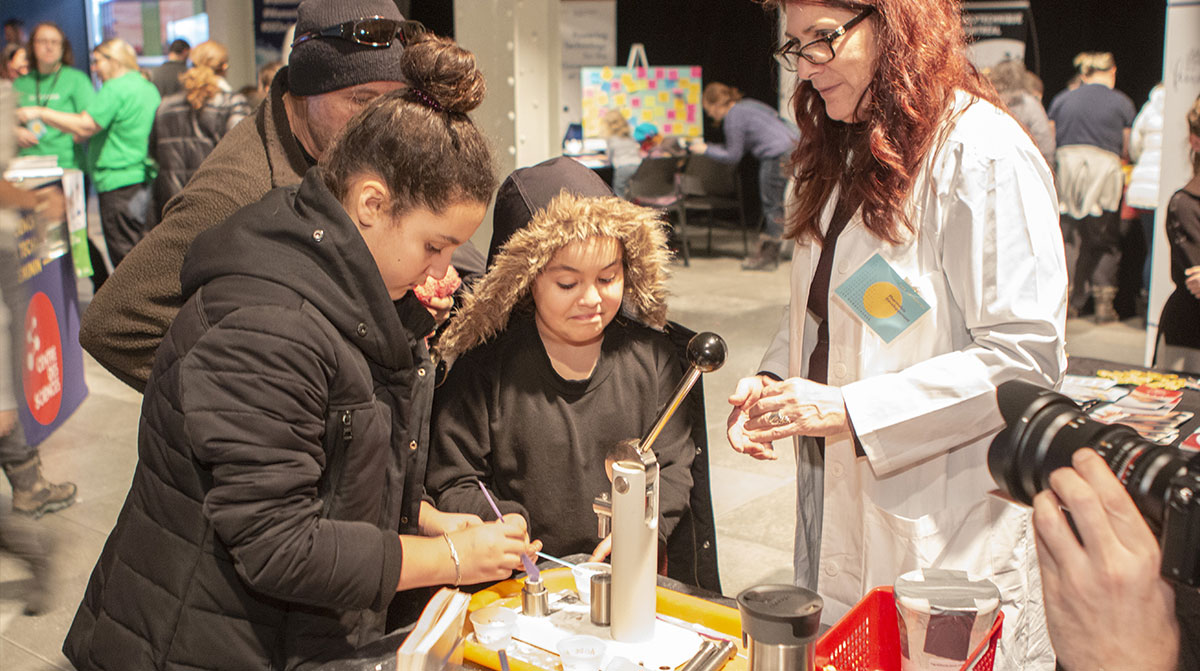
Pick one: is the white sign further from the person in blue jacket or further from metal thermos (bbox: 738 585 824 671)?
metal thermos (bbox: 738 585 824 671)

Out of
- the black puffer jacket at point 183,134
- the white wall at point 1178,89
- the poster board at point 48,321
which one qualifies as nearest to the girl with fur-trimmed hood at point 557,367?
the poster board at point 48,321

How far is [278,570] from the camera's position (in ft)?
3.79

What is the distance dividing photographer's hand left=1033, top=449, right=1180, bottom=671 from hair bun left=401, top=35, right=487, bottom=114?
847 mm

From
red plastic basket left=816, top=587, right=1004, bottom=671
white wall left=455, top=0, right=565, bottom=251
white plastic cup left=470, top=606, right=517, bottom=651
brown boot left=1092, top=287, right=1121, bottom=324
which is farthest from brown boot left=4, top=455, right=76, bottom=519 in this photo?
brown boot left=1092, top=287, right=1121, bottom=324

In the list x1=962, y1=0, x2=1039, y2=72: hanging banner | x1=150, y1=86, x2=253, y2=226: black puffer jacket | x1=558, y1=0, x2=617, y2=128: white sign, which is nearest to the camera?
x1=150, y1=86, x2=253, y2=226: black puffer jacket

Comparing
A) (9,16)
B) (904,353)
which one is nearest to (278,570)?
(904,353)

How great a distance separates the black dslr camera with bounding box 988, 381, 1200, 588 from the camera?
815 mm

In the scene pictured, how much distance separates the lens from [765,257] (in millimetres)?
8984

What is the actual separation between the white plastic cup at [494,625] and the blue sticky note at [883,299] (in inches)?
27.9

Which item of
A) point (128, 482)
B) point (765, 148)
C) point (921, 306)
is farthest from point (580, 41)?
point (921, 306)

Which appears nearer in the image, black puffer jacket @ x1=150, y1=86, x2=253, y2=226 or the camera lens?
the camera lens

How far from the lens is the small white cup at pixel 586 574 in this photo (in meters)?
1.47

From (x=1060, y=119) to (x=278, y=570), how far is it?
276 inches

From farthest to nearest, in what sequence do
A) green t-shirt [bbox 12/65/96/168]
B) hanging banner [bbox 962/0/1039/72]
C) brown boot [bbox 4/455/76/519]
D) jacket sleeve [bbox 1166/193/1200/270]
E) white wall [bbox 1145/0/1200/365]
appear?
1. hanging banner [bbox 962/0/1039/72]
2. green t-shirt [bbox 12/65/96/168]
3. white wall [bbox 1145/0/1200/365]
4. brown boot [bbox 4/455/76/519]
5. jacket sleeve [bbox 1166/193/1200/270]
